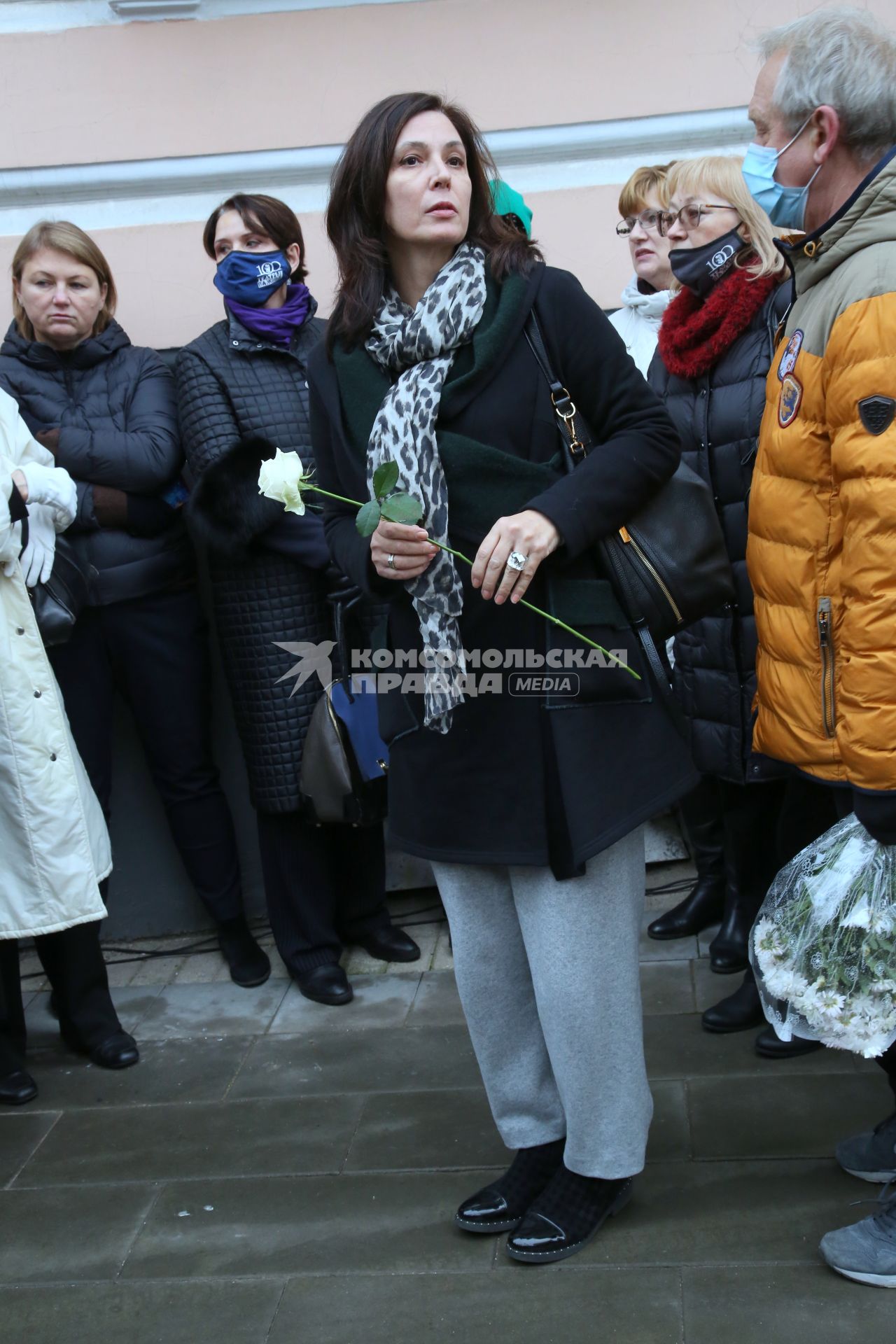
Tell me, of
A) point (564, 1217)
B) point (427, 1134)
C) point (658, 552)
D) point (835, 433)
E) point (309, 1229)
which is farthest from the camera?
point (427, 1134)

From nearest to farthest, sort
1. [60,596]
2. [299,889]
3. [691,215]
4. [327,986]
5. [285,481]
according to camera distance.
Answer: [285,481], [691,215], [60,596], [327,986], [299,889]

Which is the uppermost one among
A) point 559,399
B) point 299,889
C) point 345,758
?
point 559,399

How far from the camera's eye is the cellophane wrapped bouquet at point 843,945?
241 centimetres

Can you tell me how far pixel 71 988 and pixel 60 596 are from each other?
1.09 meters

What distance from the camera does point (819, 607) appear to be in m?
2.46

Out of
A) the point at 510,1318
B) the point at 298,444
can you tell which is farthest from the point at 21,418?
the point at 510,1318

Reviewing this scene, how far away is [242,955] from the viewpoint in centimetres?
434

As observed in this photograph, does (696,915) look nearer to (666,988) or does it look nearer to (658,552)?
(666,988)

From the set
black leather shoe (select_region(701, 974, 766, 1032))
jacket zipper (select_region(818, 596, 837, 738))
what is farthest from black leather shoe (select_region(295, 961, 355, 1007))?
jacket zipper (select_region(818, 596, 837, 738))

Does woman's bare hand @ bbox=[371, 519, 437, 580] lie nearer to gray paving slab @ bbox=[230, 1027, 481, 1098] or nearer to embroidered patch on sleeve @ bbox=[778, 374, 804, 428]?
embroidered patch on sleeve @ bbox=[778, 374, 804, 428]

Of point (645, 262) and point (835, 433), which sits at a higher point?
point (645, 262)

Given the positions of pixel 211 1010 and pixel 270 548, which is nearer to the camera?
pixel 270 548

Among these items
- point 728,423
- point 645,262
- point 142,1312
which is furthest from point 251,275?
point 142,1312

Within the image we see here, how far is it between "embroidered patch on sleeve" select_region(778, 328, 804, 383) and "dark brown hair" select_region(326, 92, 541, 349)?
478 millimetres
